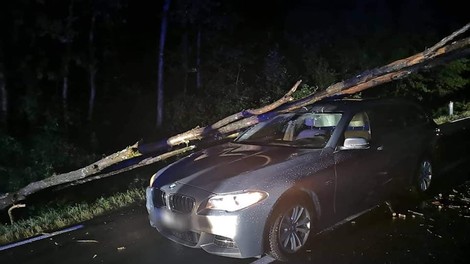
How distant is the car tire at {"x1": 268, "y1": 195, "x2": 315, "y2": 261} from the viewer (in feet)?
14.6

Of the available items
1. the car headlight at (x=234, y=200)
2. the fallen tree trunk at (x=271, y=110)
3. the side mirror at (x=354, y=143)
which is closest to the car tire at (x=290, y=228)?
the car headlight at (x=234, y=200)

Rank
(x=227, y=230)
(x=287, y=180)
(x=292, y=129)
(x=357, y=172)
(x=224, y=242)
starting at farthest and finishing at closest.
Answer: (x=292, y=129)
(x=357, y=172)
(x=287, y=180)
(x=224, y=242)
(x=227, y=230)

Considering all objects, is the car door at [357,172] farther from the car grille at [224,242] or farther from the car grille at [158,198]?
the car grille at [158,198]

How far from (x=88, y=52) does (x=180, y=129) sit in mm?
4757

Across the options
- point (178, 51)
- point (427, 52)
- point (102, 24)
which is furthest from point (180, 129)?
point (427, 52)

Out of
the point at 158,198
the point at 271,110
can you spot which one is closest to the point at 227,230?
the point at 158,198

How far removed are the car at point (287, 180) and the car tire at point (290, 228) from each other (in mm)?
10

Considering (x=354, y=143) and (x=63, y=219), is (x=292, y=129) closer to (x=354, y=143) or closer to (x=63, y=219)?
(x=354, y=143)

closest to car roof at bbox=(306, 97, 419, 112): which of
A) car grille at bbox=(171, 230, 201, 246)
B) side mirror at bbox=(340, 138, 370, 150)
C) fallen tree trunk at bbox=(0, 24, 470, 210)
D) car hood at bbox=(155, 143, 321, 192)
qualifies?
fallen tree trunk at bbox=(0, 24, 470, 210)

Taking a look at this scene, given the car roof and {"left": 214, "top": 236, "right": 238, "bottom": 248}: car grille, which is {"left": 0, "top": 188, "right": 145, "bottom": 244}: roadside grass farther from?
the car roof

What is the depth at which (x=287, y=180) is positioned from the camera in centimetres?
452

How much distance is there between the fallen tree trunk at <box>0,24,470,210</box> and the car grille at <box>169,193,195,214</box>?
2430 millimetres

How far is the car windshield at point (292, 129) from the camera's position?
575 centimetres

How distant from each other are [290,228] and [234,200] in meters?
0.74
